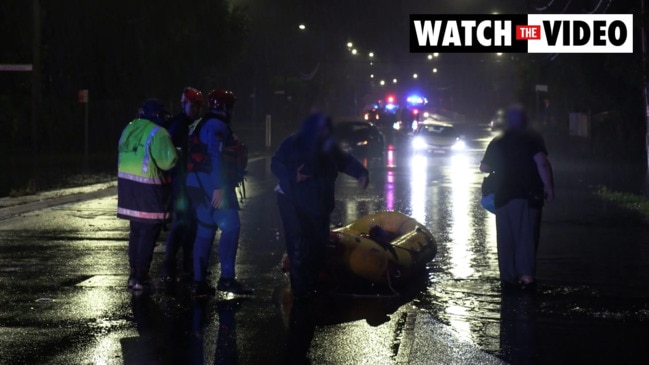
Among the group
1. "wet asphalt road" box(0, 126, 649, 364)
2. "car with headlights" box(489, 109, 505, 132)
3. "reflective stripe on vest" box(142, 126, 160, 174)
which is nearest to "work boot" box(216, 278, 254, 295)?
"wet asphalt road" box(0, 126, 649, 364)

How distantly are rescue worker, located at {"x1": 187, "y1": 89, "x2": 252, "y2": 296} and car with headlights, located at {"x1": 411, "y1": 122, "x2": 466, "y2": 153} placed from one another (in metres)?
37.0

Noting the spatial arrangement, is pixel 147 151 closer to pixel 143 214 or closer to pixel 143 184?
pixel 143 184

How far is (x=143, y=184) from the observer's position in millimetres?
10219

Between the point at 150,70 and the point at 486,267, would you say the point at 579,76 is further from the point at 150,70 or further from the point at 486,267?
the point at 486,267

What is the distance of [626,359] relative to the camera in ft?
25.4

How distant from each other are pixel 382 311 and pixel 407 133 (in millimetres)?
49591

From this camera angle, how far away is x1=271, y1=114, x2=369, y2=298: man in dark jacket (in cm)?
981

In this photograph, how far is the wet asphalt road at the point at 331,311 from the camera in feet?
25.8

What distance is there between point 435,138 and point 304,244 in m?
38.1

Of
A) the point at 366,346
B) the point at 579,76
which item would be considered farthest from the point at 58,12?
the point at 366,346

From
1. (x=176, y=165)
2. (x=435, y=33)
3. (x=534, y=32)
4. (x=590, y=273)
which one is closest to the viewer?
(x=176, y=165)

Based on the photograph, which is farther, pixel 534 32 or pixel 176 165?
pixel 534 32

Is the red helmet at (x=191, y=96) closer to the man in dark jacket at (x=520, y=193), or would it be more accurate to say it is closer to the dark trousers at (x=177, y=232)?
the dark trousers at (x=177, y=232)

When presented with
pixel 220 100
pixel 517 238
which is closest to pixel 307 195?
pixel 220 100
